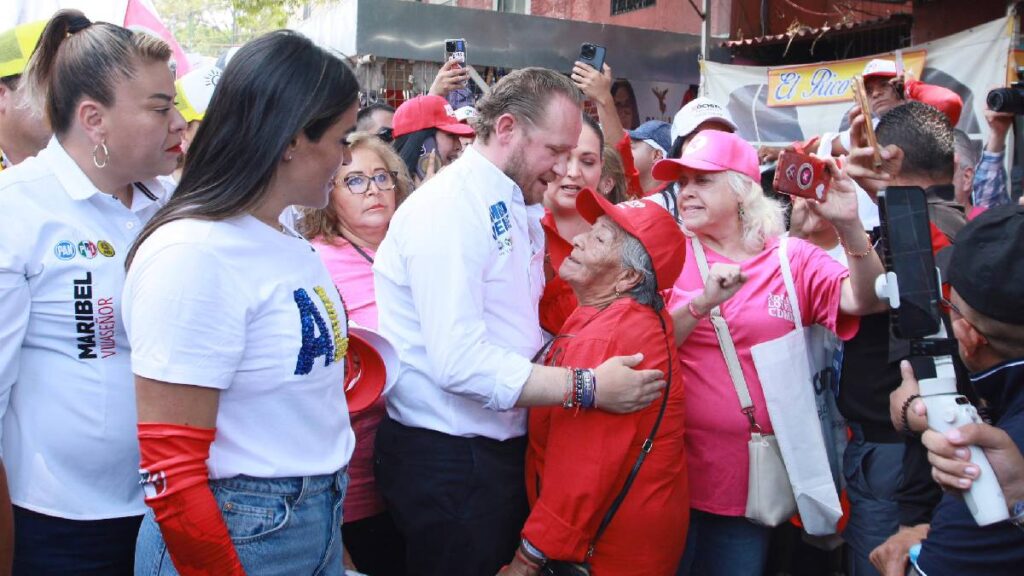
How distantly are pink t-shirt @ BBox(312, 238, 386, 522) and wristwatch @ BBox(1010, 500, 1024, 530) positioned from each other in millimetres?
1718

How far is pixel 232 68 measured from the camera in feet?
5.67

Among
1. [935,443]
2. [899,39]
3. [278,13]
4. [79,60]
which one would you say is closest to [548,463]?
[935,443]

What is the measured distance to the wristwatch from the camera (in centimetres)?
155

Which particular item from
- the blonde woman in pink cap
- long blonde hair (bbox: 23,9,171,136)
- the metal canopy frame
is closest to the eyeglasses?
the blonde woman in pink cap

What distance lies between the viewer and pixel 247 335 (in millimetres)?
1646

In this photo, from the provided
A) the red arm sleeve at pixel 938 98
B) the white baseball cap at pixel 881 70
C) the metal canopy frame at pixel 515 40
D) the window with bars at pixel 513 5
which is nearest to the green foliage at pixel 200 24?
the window with bars at pixel 513 5

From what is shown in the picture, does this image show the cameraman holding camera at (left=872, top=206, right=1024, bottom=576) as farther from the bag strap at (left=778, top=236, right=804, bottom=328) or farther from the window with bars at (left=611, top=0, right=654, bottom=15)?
the window with bars at (left=611, top=0, right=654, bottom=15)

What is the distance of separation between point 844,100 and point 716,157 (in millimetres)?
5307

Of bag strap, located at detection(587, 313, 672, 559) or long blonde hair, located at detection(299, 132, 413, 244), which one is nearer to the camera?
bag strap, located at detection(587, 313, 672, 559)

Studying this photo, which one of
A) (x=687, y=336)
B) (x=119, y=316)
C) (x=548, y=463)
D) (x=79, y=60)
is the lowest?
(x=548, y=463)

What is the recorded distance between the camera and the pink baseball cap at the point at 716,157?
3049 millimetres

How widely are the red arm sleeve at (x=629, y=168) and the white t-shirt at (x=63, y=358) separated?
288 centimetres

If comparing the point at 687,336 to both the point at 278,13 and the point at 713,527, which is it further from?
the point at 278,13

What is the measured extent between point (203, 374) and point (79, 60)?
0.93m
